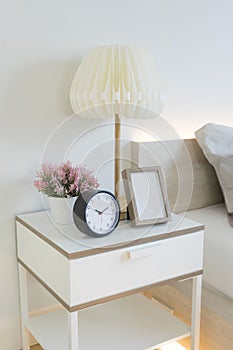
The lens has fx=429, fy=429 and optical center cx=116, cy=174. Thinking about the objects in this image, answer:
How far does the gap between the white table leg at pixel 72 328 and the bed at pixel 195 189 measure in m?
0.61

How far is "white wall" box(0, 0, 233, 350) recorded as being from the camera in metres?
1.65

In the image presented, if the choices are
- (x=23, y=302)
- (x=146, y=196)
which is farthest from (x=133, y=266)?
(x=23, y=302)

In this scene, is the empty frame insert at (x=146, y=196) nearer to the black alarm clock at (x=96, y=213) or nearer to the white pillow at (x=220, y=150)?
the black alarm clock at (x=96, y=213)

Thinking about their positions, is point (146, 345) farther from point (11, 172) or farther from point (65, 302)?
point (11, 172)

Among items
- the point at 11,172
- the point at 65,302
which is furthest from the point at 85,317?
the point at 11,172

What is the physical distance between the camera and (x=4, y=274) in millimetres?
1761

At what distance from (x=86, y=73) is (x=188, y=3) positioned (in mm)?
750

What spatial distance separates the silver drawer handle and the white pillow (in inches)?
20.7

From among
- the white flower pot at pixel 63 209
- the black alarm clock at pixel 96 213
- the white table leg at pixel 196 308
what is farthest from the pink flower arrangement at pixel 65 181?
the white table leg at pixel 196 308

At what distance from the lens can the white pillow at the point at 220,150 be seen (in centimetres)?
187

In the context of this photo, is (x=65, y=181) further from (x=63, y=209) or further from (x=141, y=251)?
(x=141, y=251)

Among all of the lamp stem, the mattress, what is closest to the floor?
the mattress

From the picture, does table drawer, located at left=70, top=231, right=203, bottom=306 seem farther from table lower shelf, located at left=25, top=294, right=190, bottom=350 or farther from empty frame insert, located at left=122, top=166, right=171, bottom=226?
table lower shelf, located at left=25, top=294, right=190, bottom=350

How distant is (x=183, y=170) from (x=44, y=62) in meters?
0.81
